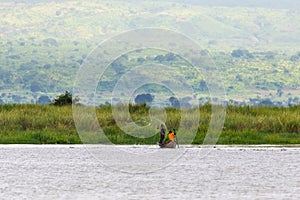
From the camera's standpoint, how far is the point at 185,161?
112 ft

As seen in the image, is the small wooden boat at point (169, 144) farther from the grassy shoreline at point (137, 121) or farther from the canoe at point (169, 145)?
the grassy shoreline at point (137, 121)

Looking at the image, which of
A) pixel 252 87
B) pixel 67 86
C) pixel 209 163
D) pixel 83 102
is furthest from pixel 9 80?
pixel 209 163

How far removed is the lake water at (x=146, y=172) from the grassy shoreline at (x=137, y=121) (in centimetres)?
153

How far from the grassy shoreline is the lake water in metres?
1.53

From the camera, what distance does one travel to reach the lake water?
25281mm

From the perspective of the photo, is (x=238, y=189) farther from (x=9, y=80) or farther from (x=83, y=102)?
(x=9, y=80)

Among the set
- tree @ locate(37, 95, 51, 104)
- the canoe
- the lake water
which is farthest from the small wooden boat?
tree @ locate(37, 95, 51, 104)

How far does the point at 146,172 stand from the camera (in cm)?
3061

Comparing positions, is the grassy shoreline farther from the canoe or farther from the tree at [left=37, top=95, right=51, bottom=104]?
the tree at [left=37, top=95, right=51, bottom=104]

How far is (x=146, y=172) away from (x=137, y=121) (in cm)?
1192

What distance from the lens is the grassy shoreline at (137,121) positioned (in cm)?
4084

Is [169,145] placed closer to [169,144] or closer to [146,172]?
[169,144]

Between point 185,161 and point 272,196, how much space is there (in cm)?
953

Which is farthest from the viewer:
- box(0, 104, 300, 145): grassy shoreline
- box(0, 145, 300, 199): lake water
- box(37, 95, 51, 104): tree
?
box(37, 95, 51, 104): tree
